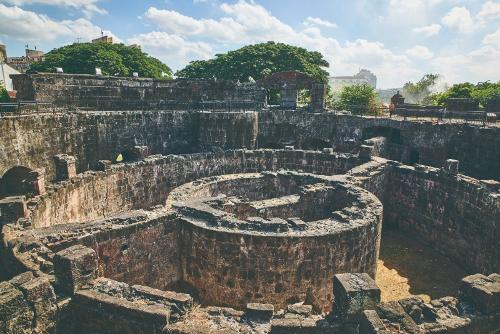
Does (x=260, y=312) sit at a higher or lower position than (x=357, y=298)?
lower

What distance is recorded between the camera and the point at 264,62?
37.2m

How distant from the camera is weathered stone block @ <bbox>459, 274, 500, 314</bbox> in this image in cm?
623

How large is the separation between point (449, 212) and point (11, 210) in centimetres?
1506

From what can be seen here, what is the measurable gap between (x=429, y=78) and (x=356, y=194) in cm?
6354

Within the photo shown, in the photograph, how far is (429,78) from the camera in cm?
6612

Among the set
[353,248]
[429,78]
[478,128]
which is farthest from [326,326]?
[429,78]

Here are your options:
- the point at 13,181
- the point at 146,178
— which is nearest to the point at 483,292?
the point at 146,178

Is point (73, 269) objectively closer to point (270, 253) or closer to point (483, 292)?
point (270, 253)

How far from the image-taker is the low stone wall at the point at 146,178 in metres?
11.9

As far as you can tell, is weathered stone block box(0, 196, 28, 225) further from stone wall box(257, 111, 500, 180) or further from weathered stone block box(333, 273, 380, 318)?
stone wall box(257, 111, 500, 180)

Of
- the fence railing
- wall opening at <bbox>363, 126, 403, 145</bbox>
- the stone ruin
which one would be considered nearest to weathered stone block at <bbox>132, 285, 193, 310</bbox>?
the stone ruin

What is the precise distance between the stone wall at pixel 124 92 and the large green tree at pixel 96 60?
44.5 ft

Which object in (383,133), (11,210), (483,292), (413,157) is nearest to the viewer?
(483,292)

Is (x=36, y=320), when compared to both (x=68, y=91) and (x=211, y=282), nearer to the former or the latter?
(x=211, y=282)
